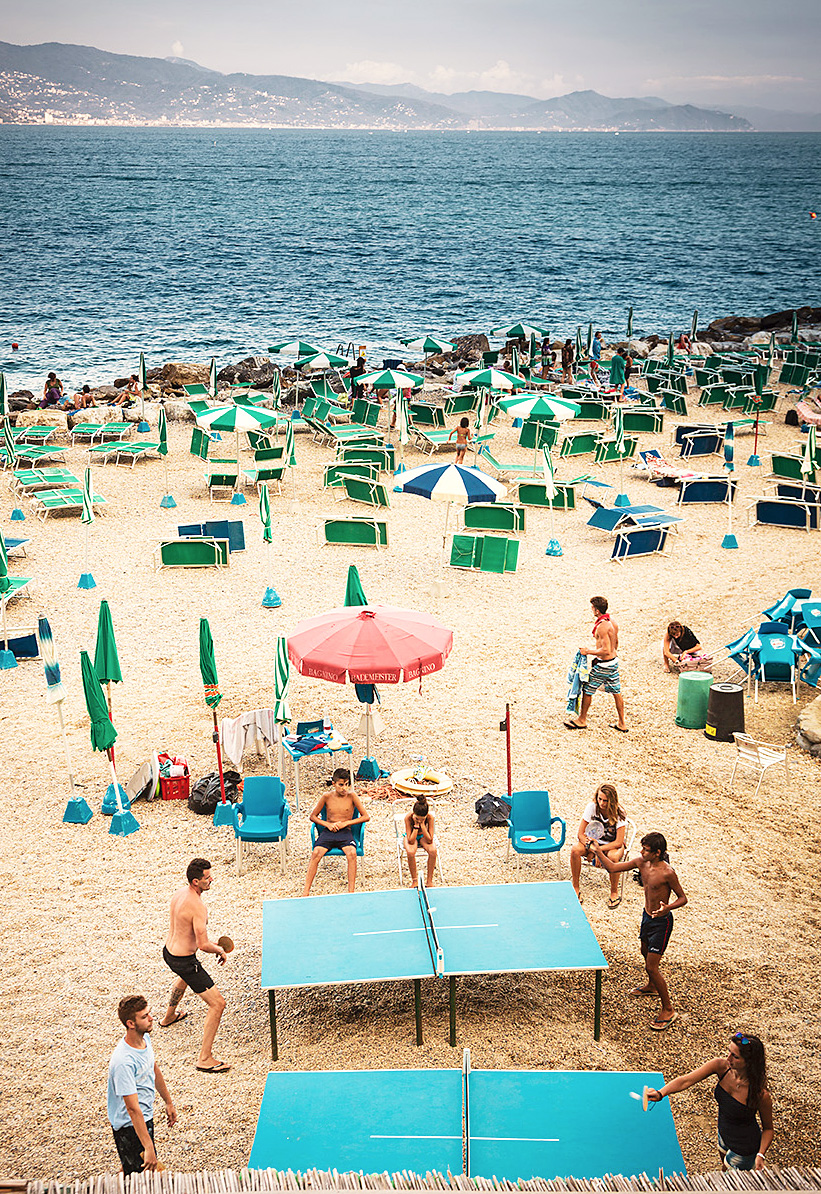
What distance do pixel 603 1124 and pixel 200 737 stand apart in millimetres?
6565

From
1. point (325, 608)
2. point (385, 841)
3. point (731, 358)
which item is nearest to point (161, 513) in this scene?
point (325, 608)

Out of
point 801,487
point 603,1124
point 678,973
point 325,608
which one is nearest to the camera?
point 603,1124

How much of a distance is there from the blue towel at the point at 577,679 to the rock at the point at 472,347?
2677 centimetres

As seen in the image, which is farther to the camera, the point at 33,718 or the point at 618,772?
the point at 33,718

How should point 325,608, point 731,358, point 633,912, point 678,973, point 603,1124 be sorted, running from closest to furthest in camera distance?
1. point 603,1124
2. point 678,973
3. point 633,912
4. point 325,608
5. point 731,358

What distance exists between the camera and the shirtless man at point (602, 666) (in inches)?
415

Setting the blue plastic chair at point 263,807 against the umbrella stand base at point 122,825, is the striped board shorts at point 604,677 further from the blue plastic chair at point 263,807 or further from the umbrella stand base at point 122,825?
the umbrella stand base at point 122,825

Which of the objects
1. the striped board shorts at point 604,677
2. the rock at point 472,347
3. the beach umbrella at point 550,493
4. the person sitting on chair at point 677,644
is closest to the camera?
the striped board shorts at point 604,677

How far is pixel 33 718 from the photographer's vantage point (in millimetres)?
11117

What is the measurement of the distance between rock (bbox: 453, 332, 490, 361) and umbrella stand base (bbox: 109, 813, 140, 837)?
29.3 metres

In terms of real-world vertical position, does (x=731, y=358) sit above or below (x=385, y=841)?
above

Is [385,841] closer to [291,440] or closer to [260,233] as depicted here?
[291,440]

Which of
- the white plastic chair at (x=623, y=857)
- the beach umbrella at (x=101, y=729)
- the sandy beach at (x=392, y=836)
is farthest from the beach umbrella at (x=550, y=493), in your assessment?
the beach umbrella at (x=101, y=729)

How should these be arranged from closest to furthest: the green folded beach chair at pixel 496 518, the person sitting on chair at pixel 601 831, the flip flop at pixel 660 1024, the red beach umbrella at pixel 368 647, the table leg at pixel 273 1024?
the table leg at pixel 273 1024 → the flip flop at pixel 660 1024 → the person sitting on chair at pixel 601 831 → the red beach umbrella at pixel 368 647 → the green folded beach chair at pixel 496 518
